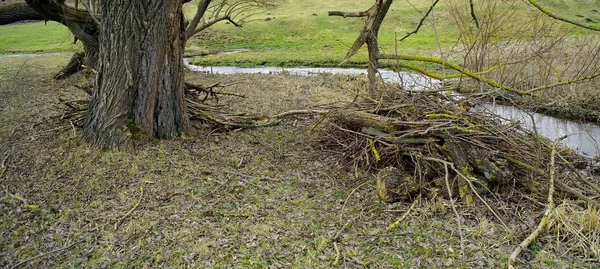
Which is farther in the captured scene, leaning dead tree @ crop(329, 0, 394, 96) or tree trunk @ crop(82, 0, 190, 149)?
leaning dead tree @ crop(329, 0, 394, 96)

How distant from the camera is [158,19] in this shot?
6070mm

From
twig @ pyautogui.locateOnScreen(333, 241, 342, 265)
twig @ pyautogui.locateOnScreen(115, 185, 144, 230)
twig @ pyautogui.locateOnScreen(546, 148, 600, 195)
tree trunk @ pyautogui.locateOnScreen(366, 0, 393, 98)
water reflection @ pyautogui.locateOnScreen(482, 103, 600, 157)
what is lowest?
water reflection @ pyautogui.locateOnScreen(482, 103, 600, 157)

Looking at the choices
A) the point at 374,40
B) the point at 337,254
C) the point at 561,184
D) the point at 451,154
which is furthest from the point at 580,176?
the point at 374,40

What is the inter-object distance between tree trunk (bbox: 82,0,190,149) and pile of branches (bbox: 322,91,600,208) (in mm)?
2815

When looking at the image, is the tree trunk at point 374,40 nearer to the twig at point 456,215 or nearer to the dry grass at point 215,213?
the dry grass at point 215,213

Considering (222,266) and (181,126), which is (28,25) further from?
(222,266)

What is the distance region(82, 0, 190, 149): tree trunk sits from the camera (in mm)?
6004

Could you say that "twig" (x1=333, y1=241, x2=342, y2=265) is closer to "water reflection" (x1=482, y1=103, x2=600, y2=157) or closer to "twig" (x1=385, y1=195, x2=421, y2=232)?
"twig" (x1=385, y1=195, x2=421, y2=232)

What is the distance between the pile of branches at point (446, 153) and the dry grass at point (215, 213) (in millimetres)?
287

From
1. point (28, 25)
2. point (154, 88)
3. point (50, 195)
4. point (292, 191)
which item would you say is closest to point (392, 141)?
point (292, 191)

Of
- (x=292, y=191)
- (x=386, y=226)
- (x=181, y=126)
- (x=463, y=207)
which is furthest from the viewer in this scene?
(x=181, y=126)

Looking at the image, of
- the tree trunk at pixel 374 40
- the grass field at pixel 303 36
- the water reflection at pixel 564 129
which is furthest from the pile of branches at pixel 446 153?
the grass field at pixel 303 36

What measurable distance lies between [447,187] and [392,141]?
1.14 meters

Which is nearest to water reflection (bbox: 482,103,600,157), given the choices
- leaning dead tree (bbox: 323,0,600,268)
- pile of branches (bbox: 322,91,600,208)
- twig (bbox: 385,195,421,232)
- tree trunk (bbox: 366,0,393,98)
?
leaning dead tree (bbox: 323,0,600,268)
